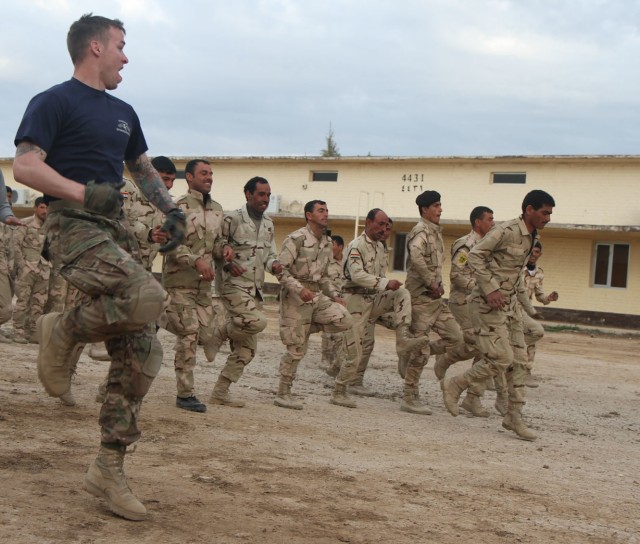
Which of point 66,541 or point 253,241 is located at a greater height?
point 253,241

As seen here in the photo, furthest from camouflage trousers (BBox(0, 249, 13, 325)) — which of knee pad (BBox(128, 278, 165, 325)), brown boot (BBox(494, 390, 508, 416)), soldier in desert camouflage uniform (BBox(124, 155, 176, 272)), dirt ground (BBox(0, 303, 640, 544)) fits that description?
knee pad (BBox(128, 278, 165, 325))

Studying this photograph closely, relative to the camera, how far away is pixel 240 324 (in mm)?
8359

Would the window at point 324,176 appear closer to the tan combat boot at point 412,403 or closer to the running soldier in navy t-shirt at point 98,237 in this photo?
the tan combat boot at point 412,403

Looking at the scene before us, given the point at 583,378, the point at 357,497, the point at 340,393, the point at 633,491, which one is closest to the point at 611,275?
the point at 583,378

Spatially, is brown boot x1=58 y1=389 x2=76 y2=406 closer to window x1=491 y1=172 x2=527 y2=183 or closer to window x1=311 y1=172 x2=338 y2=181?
window x1=491 y1=172 x2=527 y2=183

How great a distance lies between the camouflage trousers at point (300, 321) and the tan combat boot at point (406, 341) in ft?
2.86

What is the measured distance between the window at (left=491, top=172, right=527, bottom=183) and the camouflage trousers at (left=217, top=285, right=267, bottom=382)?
894 inches

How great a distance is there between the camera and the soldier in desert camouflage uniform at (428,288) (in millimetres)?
9977

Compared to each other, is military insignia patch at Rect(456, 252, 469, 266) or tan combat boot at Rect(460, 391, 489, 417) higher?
military insignia patch at Rect(456, 252, 469, 266)

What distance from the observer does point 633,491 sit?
6.29 meters

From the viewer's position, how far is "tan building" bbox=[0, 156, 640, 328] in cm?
2795

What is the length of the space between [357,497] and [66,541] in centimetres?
196

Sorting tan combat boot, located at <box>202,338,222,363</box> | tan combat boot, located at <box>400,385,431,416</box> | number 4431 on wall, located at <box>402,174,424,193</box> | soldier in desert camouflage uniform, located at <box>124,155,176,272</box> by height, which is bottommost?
tan combat boot, located at <box>400,385,431,416</box>

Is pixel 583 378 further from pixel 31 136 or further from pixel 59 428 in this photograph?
pixel 31 136
